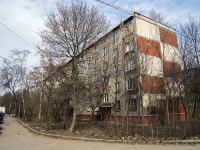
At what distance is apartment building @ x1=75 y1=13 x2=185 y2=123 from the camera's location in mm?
14938

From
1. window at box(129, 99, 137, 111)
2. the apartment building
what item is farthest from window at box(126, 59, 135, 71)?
window at box(129, 99, 137, 111)

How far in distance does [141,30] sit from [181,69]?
412 inches

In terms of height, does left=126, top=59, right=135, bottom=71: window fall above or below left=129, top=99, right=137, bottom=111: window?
above

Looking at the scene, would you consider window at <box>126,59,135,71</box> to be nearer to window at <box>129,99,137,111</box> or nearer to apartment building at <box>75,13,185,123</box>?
apartment building at <box>75,13,185,123</box>

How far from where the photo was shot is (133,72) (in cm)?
1599

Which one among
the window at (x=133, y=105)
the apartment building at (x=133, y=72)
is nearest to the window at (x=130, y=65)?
the apartment building at (x=133, y=72)

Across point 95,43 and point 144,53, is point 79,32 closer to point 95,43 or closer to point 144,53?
point 95,43

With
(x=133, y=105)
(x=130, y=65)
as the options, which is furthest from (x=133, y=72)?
(x=133, y=105)

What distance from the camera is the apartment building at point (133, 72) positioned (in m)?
14.9

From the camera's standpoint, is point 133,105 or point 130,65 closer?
point 130,65

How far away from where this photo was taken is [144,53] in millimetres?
16766

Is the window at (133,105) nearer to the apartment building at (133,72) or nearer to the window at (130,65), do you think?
the apartment building at (133,72)

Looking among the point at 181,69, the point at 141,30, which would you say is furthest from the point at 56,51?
the point at 141,30

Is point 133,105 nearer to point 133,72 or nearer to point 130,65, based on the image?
point 133,72
